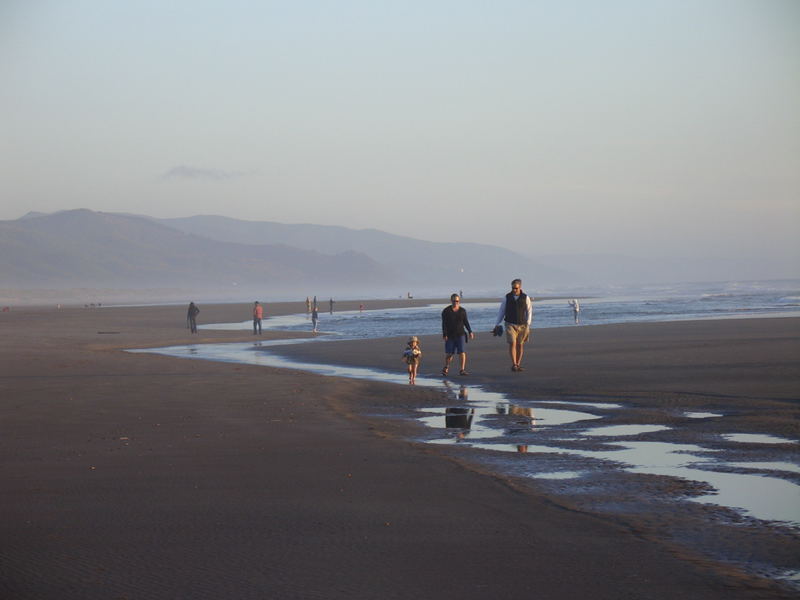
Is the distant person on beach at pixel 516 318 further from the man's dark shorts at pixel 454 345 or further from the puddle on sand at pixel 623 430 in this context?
the puddle on sand at pixel 623 430

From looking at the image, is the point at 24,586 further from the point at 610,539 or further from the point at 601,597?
the point at 610,539

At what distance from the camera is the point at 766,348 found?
77.1 feet

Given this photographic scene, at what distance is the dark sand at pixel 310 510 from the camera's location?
5633 mm

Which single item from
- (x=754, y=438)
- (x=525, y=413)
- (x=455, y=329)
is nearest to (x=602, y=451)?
(x=754, y=438)

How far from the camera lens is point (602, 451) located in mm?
10258

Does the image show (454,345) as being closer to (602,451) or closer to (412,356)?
(412,356)

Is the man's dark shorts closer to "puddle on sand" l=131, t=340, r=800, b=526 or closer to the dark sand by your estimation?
"puddle on sand" l=131, t=340, r=800, b=526

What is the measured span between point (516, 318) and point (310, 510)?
13094mm

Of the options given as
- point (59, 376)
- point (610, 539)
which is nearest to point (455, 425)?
point (610, 539)

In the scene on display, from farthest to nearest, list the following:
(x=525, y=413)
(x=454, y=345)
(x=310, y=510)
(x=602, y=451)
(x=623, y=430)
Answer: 1. (x=454, y=345)
2. (x=525, y=413)
3. (x=623, y=430)
4. (x=602, y=451)
5. (x=310, y=510)

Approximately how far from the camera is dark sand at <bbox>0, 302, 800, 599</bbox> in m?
5.63

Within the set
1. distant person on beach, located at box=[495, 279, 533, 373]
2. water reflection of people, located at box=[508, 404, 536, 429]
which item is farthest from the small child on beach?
water reflection of people, located at box=[508, 404, 536, 429]

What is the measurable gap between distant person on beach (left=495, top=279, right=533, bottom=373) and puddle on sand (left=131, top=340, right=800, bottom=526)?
2151mm

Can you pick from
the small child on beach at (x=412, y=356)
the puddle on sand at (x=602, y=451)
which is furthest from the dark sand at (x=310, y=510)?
the small child on beach at (x=412, y=356)
